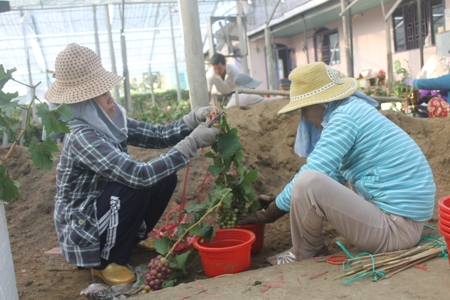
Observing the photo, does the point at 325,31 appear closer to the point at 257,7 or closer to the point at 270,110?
the point at 257,7

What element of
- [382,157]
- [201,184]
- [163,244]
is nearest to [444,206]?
[382,157]

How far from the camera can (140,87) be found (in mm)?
25094

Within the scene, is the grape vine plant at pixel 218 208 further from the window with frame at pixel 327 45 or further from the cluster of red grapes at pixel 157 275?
the window with frame at pixel 327 45

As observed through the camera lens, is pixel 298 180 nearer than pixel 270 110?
Yes

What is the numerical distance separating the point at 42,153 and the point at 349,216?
1344 mm

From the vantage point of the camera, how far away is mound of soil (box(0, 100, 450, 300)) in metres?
2.72

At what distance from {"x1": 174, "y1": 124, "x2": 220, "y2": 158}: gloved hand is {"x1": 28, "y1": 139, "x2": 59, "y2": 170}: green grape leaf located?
78 cm

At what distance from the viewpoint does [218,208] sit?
2.59 metres

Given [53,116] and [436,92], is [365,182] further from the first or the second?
[436,92]

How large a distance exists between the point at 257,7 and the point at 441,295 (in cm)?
1311

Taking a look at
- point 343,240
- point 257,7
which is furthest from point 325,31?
point 343,240

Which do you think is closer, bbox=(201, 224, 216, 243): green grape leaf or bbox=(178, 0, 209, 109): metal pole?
bbox=(201, 224, 216, 243): green grape leaf

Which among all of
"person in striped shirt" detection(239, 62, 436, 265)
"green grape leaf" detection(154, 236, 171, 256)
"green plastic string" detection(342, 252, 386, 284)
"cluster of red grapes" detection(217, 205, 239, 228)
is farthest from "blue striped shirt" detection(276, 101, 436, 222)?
"green grape leaf" detection(154, 236, 171, 256)

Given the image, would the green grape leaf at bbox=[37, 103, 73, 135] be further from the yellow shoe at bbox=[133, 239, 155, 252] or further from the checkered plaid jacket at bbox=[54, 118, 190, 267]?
the yellow shoe at bbox=[133, 239, 155, 252]
